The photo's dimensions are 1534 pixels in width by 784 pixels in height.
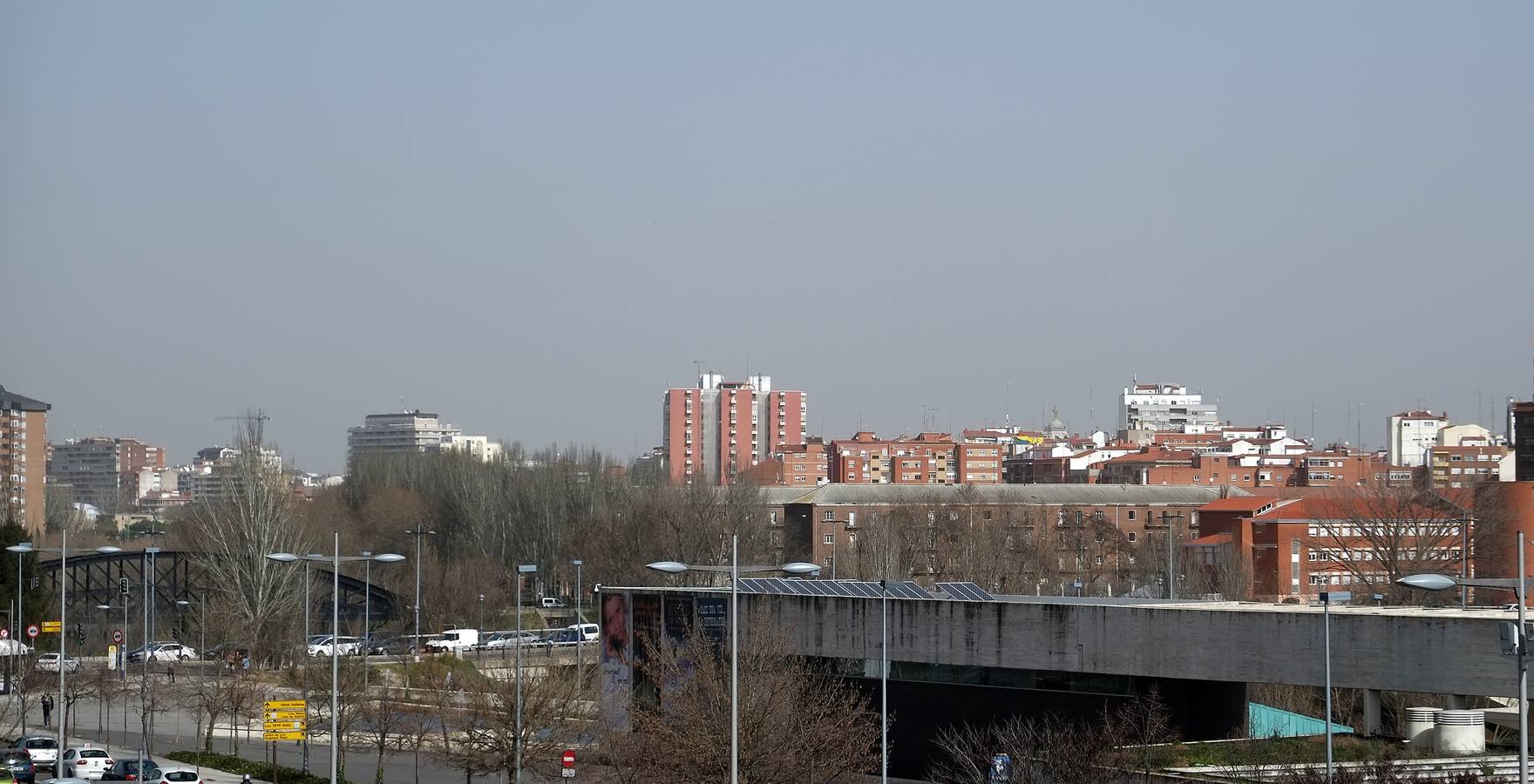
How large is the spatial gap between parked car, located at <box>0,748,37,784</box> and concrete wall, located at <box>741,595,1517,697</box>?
1691 cm

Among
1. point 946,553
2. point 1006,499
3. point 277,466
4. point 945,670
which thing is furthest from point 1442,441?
point 945,670

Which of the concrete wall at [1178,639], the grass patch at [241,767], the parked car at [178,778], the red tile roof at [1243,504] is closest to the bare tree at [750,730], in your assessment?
the concrete wall at [1178,639]

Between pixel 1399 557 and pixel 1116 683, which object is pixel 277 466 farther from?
pixel 1399 557

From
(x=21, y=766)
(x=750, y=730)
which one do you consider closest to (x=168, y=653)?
(x=21, y=766)

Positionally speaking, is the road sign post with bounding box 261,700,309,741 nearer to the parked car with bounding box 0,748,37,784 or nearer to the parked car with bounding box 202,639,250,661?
the parked car with bounding box 0,748,37,784

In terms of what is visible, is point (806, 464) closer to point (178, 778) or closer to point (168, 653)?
point (168, 653)

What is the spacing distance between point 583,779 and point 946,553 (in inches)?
2133

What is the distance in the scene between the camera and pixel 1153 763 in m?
31.2

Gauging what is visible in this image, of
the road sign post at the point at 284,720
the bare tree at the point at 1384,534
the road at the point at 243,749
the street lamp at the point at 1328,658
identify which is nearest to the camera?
the street lamp at the point at 1328,658

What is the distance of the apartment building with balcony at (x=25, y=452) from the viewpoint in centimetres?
12006

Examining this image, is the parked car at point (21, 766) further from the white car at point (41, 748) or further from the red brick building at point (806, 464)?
the red brick building at point (806, 464)

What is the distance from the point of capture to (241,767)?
4169 cm

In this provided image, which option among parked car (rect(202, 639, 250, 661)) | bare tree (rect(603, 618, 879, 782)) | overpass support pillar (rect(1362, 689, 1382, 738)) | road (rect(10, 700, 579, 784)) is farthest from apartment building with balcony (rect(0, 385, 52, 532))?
overpass support pillar (rect(1362, 689, 1382, 738))

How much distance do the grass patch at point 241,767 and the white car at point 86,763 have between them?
9.18 feet
